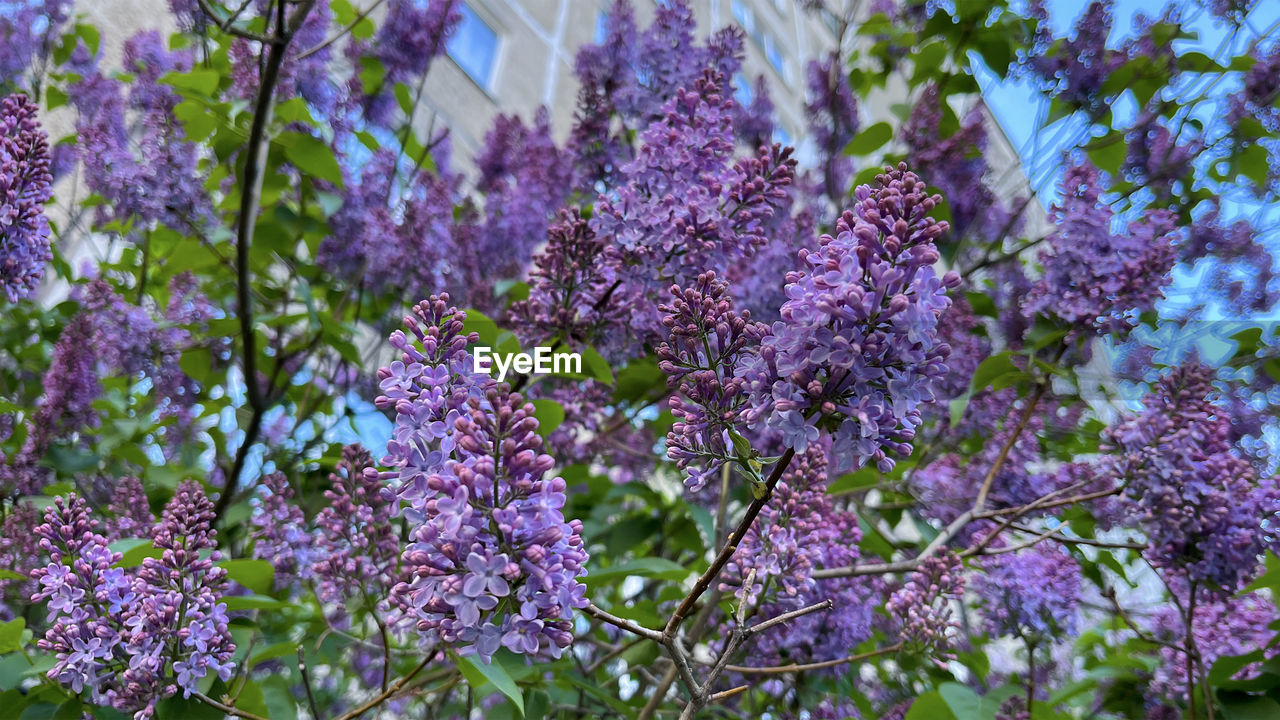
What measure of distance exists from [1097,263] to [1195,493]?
Result: 1.55ft

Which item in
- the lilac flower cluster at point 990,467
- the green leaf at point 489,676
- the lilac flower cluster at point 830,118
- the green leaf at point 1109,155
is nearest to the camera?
the green leaf at point 489,676

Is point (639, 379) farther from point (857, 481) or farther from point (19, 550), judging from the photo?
point (19, 550)

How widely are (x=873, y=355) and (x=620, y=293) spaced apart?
69 cm

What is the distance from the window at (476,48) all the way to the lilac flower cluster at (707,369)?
580 cm

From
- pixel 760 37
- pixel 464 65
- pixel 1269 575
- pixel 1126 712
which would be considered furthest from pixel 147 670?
pixel 760 37

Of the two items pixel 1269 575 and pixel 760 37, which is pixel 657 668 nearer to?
pixel 1269 575

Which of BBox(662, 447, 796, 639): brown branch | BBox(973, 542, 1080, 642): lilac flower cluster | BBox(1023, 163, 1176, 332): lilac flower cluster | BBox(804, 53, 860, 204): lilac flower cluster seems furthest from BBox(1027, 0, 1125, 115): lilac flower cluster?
BBox(662, 447, 796, 639): brown branch

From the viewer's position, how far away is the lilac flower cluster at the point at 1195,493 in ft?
4.58

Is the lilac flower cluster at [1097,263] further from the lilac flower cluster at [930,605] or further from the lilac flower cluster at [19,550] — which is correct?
the lilac flower cluster at [19,550]

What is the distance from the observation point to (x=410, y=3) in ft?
8.35

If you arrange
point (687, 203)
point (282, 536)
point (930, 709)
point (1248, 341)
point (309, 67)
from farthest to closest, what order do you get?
point (309, 67) → point (1248, 341) → point (282, 536) → point (930, 709) → point (687, 203)

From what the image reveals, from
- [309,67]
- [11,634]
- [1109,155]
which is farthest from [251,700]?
[1109,155]

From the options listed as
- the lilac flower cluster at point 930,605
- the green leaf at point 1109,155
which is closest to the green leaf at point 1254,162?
the green leaf at point 1109,155

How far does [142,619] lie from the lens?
0.96 metres
